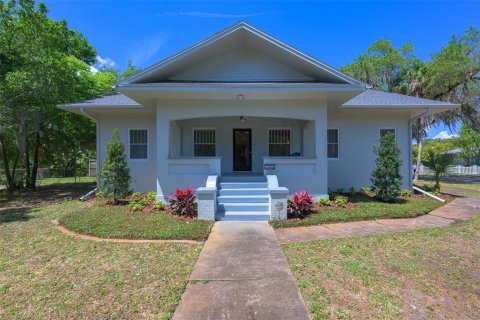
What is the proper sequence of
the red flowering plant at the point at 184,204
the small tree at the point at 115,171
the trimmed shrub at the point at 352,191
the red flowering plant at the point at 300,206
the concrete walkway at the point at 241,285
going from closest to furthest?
the concrete walkway at the point at 241,285, the red flowering plant at the point at 300,206, the red flowering plant at the point at 184,204, the small tree at the point at 115,171, the trimmed shrub at the point at 352,191

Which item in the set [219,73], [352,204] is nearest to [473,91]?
[352,204]

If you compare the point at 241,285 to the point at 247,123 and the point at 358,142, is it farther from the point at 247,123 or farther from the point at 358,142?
the point at 358,142

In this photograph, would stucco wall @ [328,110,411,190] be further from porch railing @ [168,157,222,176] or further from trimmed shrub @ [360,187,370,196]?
porch railing @ [168,157,222,176]

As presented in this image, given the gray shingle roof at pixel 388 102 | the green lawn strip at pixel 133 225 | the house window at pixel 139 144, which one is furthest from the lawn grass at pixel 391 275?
the house window at pixel 139 144

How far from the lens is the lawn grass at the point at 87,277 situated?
3.37 meters

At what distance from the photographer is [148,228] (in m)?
6.62

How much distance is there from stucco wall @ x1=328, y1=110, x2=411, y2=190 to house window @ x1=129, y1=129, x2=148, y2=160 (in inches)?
314

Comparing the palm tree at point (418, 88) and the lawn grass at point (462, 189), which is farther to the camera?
the palm tree at point (418, 88)

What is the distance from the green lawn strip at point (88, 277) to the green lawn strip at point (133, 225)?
449 millimetres

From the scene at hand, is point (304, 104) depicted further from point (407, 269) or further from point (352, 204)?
point (407, 269)

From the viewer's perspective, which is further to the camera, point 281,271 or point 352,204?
point 352,204

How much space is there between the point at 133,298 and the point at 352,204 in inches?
295

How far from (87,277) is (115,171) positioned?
5.22 meters

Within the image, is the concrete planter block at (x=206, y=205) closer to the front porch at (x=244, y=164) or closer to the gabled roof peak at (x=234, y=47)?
the front porch at (x=244, y=164)
